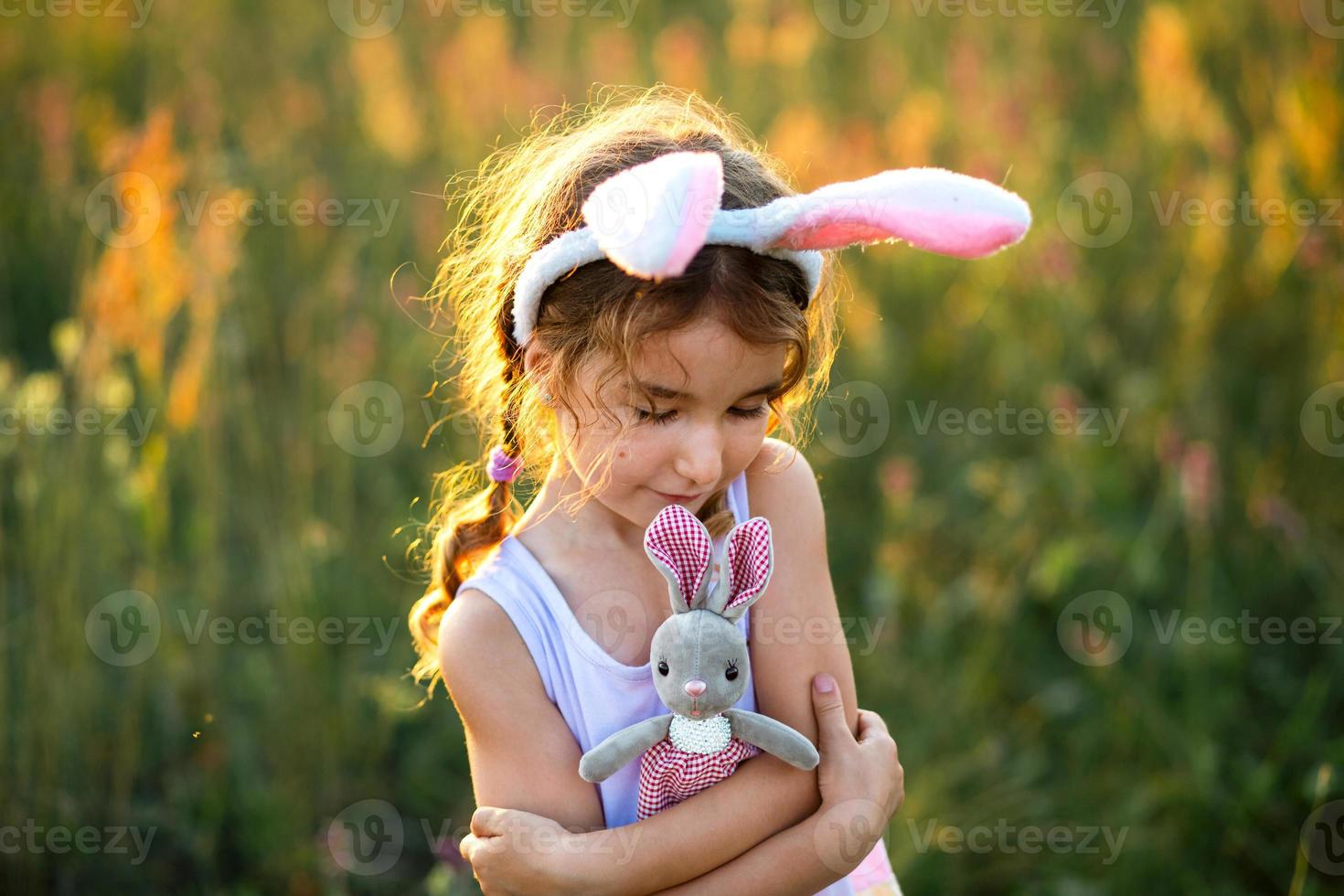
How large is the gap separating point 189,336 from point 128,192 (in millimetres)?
746

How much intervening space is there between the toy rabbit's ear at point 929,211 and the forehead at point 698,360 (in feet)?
0.54

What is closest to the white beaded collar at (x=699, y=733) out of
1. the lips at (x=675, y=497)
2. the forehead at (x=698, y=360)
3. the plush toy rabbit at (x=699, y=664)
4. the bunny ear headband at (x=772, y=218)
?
the plush toy rabbit at (x=699, y=664)

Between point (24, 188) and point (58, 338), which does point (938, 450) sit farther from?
point (24, 188)

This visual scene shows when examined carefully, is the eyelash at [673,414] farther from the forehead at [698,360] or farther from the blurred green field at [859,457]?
the blurred green field at [859,457]

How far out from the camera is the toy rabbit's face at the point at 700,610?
133 cm

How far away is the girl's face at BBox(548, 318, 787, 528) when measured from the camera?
1.34 metres

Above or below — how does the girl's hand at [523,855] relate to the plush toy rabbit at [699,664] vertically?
below

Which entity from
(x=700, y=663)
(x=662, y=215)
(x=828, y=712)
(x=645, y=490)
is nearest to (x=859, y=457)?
(x=828, y=712)

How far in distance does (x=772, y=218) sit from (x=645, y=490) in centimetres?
35

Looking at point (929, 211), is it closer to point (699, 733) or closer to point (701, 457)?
point (701, 457)

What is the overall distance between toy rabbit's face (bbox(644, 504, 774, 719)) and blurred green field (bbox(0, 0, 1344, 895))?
2.28 ft

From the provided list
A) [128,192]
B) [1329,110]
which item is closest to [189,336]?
[128,192]

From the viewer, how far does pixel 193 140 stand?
4.25 m

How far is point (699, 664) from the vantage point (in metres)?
1.32
